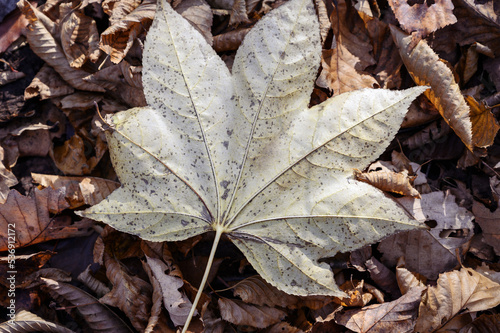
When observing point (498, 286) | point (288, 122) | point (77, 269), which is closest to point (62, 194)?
point (77, 269)

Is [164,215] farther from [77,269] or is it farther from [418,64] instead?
[418,64]

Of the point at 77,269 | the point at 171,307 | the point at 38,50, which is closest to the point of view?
the point at 171,307

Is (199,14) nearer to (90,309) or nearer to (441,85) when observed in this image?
(441,85)

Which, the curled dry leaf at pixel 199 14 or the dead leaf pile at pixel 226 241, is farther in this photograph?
the curled dry leaf at pixel 199 14

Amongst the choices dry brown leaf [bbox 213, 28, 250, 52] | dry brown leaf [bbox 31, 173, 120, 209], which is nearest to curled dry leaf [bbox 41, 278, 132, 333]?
dry brown leaf [bbox 31, 173, 120, 209]

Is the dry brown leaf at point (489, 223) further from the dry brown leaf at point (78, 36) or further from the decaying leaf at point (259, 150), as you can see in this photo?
the dry brown leaf at point (78, 36)

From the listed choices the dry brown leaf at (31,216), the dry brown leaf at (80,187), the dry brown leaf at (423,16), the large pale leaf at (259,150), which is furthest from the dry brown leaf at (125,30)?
the dry brown leaf at (423,16)

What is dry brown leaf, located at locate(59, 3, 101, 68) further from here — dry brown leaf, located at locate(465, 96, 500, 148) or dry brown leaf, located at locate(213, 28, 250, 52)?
dry brown leaf, located at locate(465, 96, 500, 148)
